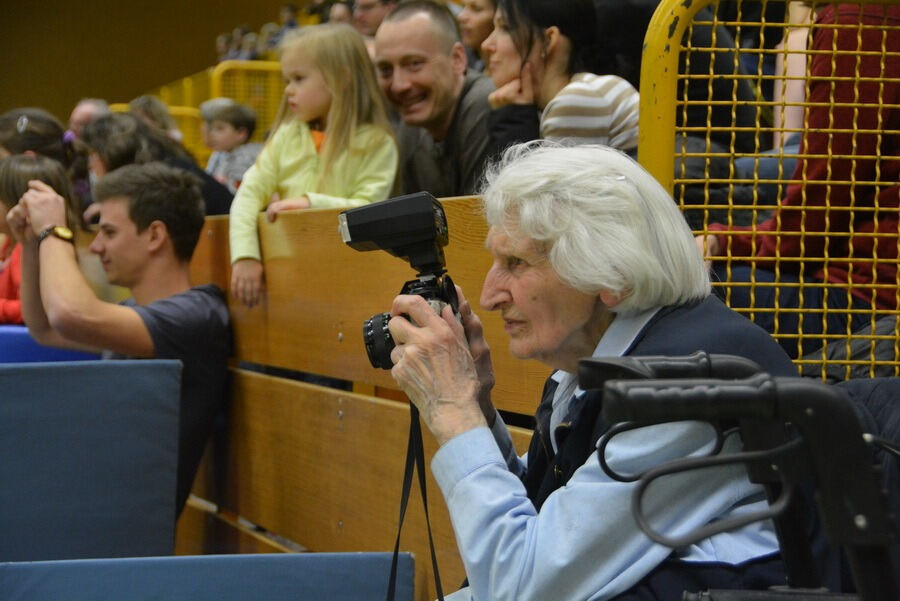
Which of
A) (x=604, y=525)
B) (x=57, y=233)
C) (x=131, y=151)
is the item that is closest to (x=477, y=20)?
(x=57, y=233)

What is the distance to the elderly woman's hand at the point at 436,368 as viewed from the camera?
1.42 m

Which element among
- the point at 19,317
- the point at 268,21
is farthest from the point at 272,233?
the point at 268,21

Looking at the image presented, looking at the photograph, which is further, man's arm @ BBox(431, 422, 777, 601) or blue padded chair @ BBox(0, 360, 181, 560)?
blue padded chair @ BBox(0, 360, 181, 560)

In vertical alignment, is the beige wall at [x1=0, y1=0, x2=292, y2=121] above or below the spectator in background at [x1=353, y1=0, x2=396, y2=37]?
above

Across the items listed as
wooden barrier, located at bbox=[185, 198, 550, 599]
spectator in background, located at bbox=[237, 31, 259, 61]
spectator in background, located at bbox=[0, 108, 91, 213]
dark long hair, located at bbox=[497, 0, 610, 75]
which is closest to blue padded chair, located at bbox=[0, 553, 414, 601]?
wooden barrier, located at bbox=[185, 198, 550, 599]

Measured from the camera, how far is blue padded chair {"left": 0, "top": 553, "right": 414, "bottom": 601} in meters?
1.46

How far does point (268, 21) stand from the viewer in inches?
466

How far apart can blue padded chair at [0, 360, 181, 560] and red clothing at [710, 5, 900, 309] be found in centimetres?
124

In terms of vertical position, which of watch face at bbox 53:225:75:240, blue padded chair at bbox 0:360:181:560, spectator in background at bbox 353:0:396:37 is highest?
spectator in background at bbox 353:0:396:37

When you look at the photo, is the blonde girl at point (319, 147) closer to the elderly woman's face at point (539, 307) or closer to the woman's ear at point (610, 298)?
the elderly woman's face at point (539, 307)

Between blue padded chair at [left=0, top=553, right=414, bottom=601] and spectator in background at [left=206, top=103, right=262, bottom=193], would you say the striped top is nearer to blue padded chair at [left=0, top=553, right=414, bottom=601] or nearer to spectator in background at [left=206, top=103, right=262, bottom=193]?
blue padded chair at [left=0, top=553, right=414, bottom=601]

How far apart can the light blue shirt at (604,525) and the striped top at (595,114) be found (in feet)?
2.77

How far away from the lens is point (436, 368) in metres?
1.46

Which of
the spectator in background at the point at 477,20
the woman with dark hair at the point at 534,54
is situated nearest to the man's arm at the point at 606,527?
the woman with dark hair at the point at 534,54
